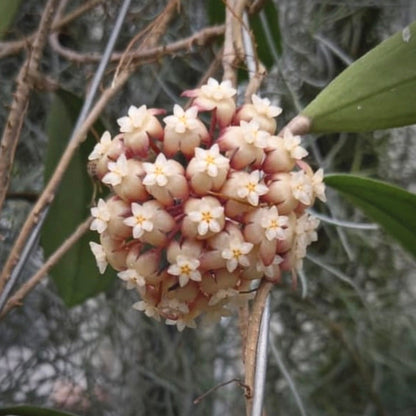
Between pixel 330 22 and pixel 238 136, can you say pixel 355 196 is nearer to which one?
pixel 238 136

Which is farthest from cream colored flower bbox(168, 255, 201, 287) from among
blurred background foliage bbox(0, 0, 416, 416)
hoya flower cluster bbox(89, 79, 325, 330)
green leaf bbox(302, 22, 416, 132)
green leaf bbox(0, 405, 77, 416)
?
blurred background foliage bbox(0, 0, 416, 416)

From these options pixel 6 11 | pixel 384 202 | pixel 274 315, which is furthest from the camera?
pixel 274 315

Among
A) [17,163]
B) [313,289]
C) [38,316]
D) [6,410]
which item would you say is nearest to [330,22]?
[313,289]

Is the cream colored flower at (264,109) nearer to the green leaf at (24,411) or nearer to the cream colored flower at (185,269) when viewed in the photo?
the cream colored flower at (185,269)

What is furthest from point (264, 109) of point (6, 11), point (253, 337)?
point (6, 11)

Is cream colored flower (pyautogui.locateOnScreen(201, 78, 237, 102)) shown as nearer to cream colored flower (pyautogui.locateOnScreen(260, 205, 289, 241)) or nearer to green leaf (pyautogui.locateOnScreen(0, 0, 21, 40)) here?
cream colored flower (pyautogui.locateOnScreen(260, 205, 289, 241))

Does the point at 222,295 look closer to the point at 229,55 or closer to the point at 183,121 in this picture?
the point at 183,121
